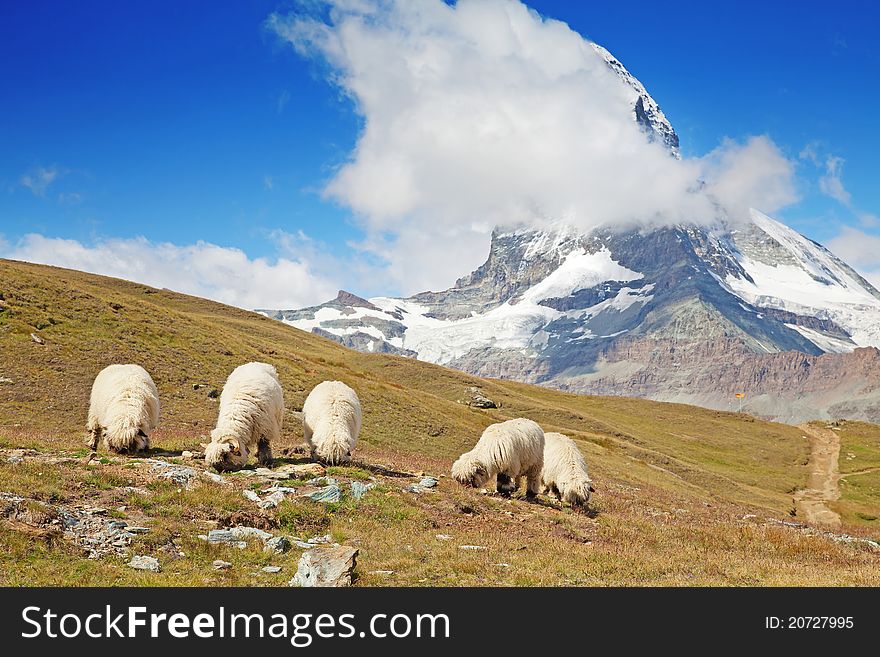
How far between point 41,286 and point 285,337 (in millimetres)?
49970

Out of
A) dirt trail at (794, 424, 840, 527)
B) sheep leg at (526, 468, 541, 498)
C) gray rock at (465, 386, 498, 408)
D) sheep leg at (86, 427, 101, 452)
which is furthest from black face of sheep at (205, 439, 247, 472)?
gray rock at (465, 386, 498, 408)

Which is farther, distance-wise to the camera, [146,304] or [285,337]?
[285,337]

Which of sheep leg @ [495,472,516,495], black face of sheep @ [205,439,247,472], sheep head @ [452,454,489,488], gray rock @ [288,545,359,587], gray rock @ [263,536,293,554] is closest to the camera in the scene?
gray rock @ [288,545,359,587]

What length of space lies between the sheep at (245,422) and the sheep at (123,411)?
2.38m

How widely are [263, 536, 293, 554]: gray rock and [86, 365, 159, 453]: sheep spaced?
10.3 metres

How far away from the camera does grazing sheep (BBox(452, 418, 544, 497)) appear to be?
22.9m

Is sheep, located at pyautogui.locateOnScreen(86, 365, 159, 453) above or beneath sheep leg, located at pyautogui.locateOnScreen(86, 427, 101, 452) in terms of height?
above

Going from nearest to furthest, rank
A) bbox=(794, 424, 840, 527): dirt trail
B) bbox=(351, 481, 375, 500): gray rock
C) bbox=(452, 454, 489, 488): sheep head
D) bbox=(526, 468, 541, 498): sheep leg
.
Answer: bbox=(351, 481, 375, 500): gray rock < bbox=(452, 454, 489, 488): sheep head < bbox=(526, 468, 541, 498): sheep leg < bbox=(794, 424, 840, 527): dirt trail

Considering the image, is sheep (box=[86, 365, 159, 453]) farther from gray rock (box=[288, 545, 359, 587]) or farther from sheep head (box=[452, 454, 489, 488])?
gray rock (box=[288, 545, 359, 587])

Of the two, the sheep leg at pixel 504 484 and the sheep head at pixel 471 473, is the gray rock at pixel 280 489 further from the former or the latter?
the sheep leg at pixel 504 484
